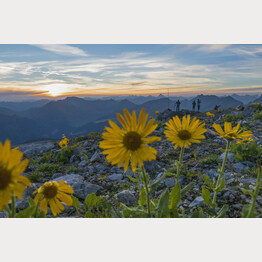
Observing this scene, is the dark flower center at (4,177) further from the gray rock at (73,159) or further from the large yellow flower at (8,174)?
the gray rock at (73,159)

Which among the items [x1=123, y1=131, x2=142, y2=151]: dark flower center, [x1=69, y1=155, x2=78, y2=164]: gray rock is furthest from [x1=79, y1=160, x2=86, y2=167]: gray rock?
[x1=123, y1=131, x2=142, y2=151]: dark flower center

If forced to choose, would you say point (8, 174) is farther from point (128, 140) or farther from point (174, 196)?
point (174, 196)

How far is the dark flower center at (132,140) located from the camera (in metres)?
1.46

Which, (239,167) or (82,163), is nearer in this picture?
(239,167)

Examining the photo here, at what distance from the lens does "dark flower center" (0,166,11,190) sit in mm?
1042

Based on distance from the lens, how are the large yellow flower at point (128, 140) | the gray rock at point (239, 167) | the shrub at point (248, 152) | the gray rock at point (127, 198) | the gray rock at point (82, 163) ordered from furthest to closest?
the gray rock at point (82, 163) < the shrub at point (248, 152) < the gray rock at point (239, 167) < the gray rock at point (127, 198) < the large yellow flower at point (128, 140)

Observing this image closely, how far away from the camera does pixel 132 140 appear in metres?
1.46

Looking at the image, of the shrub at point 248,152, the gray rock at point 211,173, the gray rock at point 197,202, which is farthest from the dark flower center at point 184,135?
the shrub at point 248,152

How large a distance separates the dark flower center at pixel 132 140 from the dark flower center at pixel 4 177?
72 centimetres

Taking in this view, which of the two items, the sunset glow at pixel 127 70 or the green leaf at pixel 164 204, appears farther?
the sunset glow at pixel 127 70

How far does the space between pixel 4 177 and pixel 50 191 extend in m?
0.61

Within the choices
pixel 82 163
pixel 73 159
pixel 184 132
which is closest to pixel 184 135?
pixel 184 132

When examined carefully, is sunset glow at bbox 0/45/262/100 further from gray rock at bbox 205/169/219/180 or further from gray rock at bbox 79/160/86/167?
gray rock at bbox 79/160/86/167

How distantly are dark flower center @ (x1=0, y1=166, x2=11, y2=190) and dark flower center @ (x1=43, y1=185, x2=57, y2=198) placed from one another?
591 mm
